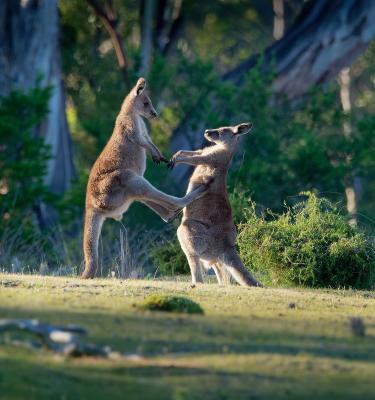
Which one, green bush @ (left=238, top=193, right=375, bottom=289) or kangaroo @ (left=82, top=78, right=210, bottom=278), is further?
green bush @ (left=238, top=193, right=375, bottom=289)

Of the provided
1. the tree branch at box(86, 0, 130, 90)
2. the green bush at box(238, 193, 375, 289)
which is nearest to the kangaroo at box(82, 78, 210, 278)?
the green bush at box(238, 193, 375, 289)

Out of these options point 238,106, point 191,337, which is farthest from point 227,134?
point 238,106

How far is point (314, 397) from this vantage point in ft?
20.8

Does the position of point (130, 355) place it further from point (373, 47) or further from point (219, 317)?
point (373, 47)

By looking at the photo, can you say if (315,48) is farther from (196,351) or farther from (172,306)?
(196,351)

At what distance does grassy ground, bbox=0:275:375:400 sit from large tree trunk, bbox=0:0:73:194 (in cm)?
1650

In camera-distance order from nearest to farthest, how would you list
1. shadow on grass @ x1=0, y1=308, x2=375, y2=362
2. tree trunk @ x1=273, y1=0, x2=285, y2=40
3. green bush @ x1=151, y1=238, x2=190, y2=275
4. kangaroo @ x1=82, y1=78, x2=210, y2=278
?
shadow on grass @ x1=0, y1=308, x2=375, y2=362, kangaroo @ x1=82, y1=78, x2=210, y2=278, green bush @ x1=151, y1=238, x2=190, y2=275, tree trunk @ x1=273, y1=0, x2=285, y2=40

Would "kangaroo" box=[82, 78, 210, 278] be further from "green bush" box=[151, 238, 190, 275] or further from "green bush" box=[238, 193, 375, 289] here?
"green bush" box=[151, 238, 190, 275]

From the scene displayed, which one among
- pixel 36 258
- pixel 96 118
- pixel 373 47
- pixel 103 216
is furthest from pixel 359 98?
pixel 103 216

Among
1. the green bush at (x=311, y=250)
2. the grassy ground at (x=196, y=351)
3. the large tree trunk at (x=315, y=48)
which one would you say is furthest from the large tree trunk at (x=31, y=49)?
the grassy ground at (x=196, y=351)

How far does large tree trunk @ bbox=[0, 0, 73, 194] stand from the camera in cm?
2595

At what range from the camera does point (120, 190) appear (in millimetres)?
12328

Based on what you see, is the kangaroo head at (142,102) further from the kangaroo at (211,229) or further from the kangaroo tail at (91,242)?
the kangaroo tail at (91,242)

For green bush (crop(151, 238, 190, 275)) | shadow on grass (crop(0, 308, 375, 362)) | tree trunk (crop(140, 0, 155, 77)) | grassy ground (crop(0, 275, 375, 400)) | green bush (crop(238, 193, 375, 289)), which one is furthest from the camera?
tree trunk (crop(140, 0, 155, 77))
